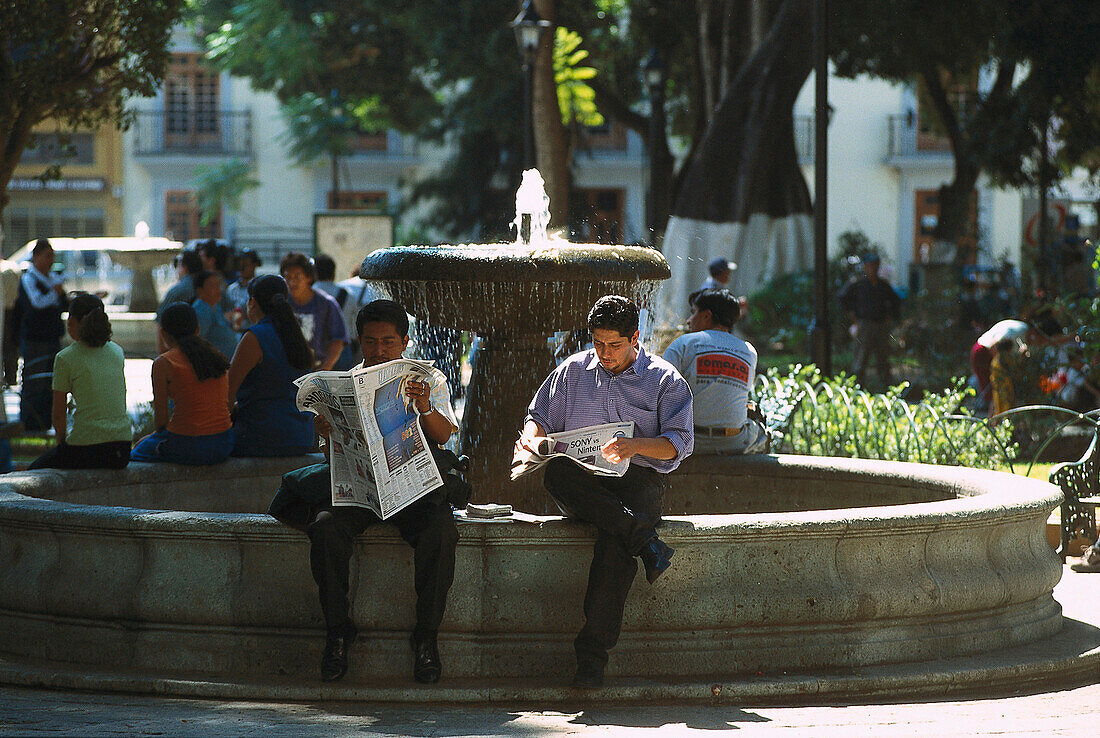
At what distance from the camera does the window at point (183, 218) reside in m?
44.4

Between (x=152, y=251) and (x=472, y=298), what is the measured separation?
721 inches

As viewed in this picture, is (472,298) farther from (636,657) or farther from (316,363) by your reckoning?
(316,363)

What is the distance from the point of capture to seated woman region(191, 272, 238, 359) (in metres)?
10.1

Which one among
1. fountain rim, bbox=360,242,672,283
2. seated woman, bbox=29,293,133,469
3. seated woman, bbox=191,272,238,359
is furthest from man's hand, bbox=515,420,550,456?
seated woman, bbox=191,272,238,359

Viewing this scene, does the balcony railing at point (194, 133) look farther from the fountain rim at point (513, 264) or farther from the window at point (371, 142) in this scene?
the fountain rim at point (513, 264)

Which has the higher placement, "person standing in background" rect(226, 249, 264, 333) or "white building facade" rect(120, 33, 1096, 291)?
"white building facade" rect(120, 33, 1096, 291)

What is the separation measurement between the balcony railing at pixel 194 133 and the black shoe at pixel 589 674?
131ft

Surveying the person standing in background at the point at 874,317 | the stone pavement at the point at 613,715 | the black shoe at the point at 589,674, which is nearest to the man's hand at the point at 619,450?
the black shoe at the point at 589,674

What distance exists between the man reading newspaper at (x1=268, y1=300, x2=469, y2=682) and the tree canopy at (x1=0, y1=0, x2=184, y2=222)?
6.96 m

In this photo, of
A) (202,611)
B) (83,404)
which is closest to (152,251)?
(83,404)

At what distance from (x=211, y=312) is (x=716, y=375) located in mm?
3847

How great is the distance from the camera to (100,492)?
7297 millimetres

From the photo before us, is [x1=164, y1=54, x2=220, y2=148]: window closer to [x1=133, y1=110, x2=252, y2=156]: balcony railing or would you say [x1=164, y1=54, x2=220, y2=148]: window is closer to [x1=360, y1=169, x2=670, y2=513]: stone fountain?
[x1=133, y1=110, x2=252, y2=156]: balcony railing

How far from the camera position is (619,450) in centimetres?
555
